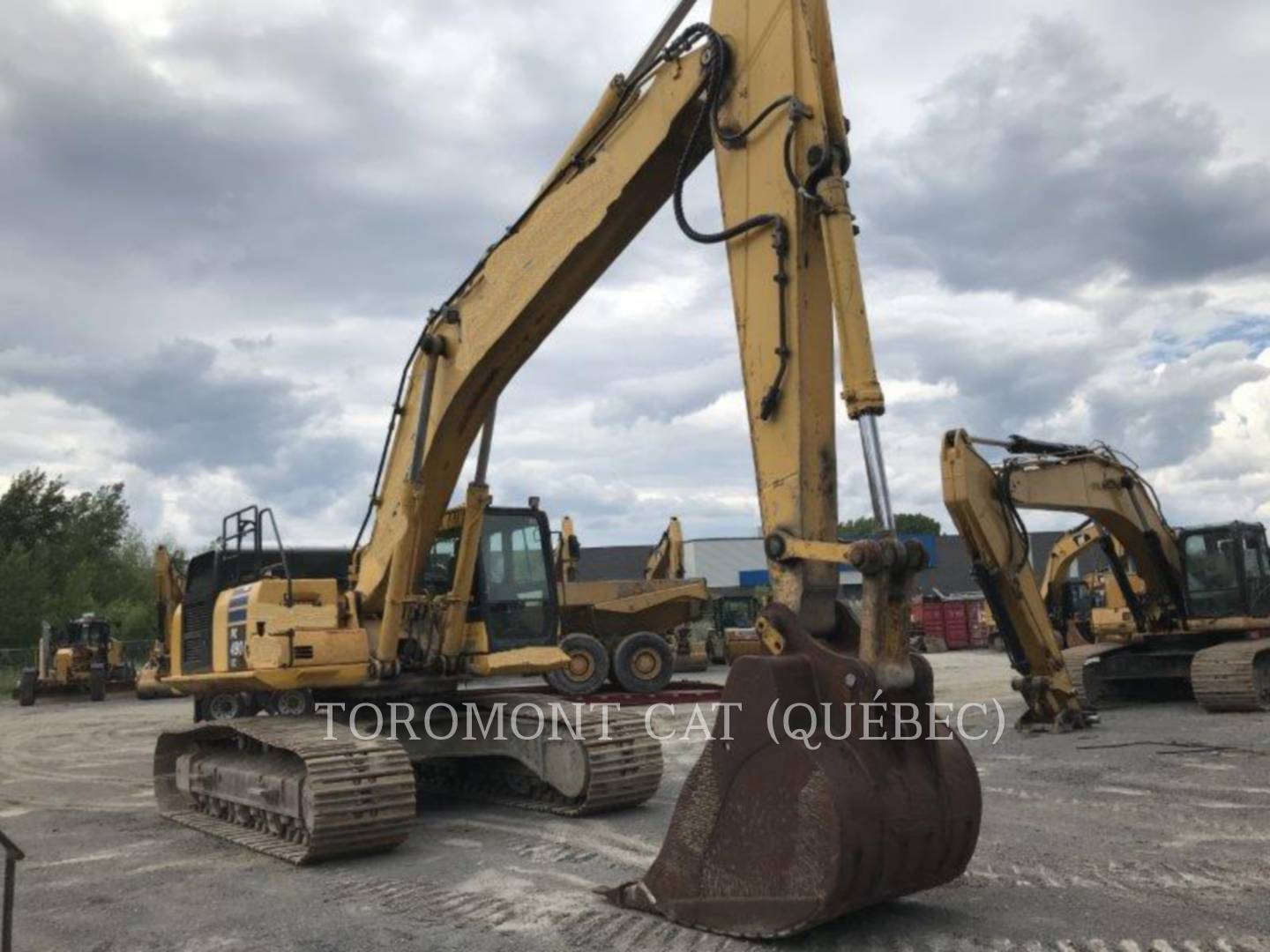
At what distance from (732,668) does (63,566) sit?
166ft

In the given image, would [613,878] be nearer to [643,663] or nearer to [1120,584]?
[1120,584]

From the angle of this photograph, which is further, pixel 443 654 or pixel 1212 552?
pixel 1212 552

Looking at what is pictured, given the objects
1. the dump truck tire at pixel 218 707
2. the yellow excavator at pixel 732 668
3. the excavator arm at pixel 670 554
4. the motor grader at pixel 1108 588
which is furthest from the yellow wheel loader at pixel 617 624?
the yellow excavator at pixel 732 668

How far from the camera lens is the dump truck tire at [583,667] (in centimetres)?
1892

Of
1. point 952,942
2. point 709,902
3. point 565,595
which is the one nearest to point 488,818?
point 709,902

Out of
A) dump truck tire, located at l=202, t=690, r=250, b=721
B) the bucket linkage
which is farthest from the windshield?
dump truck tire, located at l=202, t=690, r=250, b=721

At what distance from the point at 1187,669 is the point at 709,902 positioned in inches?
458

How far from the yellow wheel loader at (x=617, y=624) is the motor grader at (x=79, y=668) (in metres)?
13.9

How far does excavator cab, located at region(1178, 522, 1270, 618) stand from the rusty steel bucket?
441 inches

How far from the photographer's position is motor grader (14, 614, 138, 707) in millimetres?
27719

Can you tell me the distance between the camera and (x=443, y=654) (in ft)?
28.3

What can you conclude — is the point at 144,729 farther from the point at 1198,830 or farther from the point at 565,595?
the point at 1198,830

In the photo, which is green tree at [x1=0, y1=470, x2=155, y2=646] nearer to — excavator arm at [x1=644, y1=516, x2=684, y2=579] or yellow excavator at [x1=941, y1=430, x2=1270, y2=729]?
excavator arm at [x1=644, y1=516, x2=684, y2=579]

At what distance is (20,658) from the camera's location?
37906 millimetres
